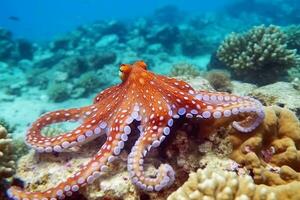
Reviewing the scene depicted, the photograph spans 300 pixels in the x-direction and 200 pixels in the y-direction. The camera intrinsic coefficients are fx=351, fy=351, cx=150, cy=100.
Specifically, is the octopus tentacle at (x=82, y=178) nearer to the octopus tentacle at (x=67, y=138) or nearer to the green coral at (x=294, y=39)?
the octopus tentacle at (x=67, y=138)

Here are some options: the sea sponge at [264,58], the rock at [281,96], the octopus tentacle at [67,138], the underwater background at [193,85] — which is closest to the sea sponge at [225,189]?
the underwater background at [193,85]

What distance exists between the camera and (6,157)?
218 inches

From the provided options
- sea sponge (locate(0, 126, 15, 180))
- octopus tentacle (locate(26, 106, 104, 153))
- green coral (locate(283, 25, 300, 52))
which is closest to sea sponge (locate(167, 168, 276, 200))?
octopus tentacle (locate(26, 106, 104, 153))

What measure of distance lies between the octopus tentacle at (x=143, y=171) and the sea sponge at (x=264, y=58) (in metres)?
7.03

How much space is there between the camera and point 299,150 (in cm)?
492

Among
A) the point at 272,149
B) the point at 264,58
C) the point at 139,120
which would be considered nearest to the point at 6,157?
the point at 139,120

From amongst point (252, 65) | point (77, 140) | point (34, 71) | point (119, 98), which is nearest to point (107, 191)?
point (77, 140)

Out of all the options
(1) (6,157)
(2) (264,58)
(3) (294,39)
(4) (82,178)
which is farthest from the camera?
(3) (294,39)

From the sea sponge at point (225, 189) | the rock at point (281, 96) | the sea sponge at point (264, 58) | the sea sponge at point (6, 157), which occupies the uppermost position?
the sea sponge at point (264, 58)

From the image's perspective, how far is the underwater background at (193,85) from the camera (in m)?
4.61

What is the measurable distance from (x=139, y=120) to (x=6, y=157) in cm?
228

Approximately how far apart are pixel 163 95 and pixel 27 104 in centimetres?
1278

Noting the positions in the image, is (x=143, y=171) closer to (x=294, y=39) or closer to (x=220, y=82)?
(x=220, y=82)

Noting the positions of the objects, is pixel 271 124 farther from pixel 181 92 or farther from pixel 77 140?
pixel 77 140
